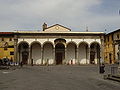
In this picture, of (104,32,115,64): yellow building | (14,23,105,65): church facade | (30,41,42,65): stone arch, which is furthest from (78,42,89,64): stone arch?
(30,41,42,65): stone arch

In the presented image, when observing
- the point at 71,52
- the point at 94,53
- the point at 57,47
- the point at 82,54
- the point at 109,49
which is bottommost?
the point at 82,54

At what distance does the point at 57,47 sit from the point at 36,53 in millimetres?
4649

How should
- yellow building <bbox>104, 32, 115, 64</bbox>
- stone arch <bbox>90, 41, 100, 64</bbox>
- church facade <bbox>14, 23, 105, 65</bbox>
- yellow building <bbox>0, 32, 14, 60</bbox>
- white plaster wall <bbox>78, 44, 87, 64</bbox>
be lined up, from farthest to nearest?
yellow building <bbox>104, 32, 115, 64</bbox>, yellow building <bbox>0, 32, 14, 60</bbox>, stone arch <bbox>90, 41, 100, 64</bbox>, white plaster wall <bbox>78, 44, 87, 64</bbox>, church facade <bbox>14, 23, 105, 65</bbox>

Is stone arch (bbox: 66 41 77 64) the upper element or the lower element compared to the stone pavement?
upper

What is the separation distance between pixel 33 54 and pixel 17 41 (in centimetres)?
438

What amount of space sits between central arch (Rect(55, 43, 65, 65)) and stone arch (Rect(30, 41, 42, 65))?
3.64 meters

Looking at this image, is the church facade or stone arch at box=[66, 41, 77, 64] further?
stone arch at box=[66, 41, 77, 64]

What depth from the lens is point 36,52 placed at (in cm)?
4938

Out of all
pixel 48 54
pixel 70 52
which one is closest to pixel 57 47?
pixel 48 54

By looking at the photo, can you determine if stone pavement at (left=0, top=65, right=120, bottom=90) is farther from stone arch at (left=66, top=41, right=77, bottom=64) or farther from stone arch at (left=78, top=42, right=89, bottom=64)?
stone arch at (left=78, top=42, right=89, bottom=64)

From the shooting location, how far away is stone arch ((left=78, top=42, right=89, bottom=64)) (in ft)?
162

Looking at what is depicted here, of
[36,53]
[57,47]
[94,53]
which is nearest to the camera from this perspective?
[36,53]

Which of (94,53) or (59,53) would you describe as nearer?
(59,53)

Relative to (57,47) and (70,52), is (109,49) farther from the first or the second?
(57,47)
